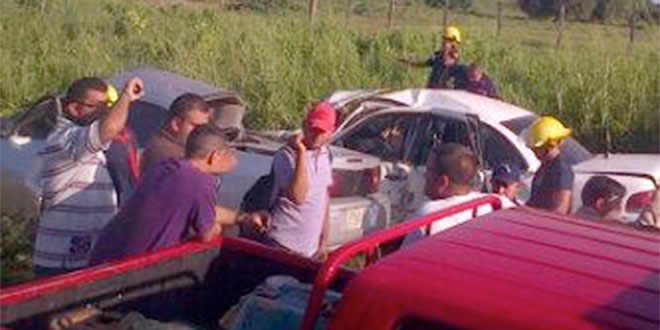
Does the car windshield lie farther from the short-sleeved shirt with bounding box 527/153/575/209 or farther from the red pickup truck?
the red pickup truck

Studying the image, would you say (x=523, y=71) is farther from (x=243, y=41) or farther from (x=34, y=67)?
(x=34, y=67)

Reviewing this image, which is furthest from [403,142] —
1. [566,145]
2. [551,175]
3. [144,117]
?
[551,175]

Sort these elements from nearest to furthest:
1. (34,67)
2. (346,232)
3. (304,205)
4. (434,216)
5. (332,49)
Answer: (434,216) < (304,205) < (346,232) < (34,67) < (332,49)

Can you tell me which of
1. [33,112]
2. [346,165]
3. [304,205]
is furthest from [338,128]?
[304,205]

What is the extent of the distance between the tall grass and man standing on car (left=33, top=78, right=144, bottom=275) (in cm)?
931

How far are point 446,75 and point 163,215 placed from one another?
8.32 metres

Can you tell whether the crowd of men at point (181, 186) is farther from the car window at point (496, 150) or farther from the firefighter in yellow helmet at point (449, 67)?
the firefighter in yellow helmet at point (449, 67)

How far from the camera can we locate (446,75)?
1245 cm

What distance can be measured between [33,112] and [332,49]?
877 cm

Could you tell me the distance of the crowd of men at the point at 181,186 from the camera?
4477mm

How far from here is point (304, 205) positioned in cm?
593

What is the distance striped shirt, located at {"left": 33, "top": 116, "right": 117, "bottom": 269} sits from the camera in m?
5.17

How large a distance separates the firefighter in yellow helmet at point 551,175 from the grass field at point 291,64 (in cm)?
768

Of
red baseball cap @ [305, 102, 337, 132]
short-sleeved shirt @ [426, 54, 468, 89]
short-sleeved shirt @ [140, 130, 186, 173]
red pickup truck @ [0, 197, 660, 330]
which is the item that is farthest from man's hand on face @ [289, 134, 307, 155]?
short-sleeved shirt @ [426, 54, 468, 89]
